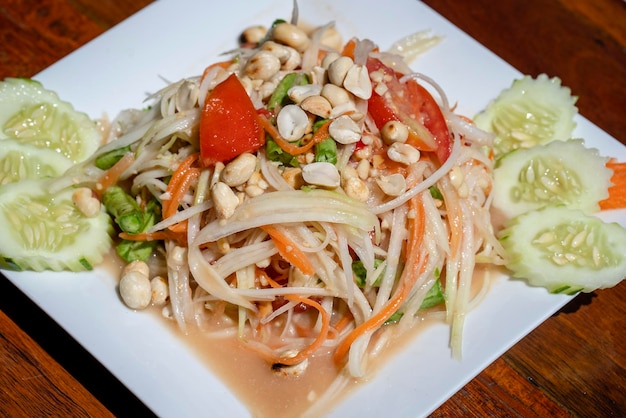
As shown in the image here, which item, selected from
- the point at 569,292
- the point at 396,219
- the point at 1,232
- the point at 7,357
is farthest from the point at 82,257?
the point at 569,292

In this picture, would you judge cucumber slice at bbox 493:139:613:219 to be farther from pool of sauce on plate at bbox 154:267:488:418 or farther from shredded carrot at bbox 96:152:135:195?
shredded carrot at bbox 96:152:135:195

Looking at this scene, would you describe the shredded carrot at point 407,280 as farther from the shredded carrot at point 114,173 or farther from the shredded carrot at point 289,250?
the shredded carrot at point 114,173

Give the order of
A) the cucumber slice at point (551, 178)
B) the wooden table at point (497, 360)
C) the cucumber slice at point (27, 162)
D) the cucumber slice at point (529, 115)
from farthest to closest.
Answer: the cucumber slice at point (529, 115) < the cucumber slice at point (551, 178) < the cucumber slice at point (27, 162) < the wooden table at point (497, 360)

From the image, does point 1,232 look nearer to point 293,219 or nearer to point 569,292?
point 293,219

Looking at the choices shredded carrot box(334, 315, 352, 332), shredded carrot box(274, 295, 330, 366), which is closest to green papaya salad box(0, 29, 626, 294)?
shredded carrot box(274, 295, 330, 366)

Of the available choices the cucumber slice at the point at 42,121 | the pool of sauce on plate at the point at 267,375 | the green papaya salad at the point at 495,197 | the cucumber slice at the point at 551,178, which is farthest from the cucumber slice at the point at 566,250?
the cucumber slice at the point at 42,121

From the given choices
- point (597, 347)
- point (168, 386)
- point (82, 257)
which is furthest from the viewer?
point (597, 347)
